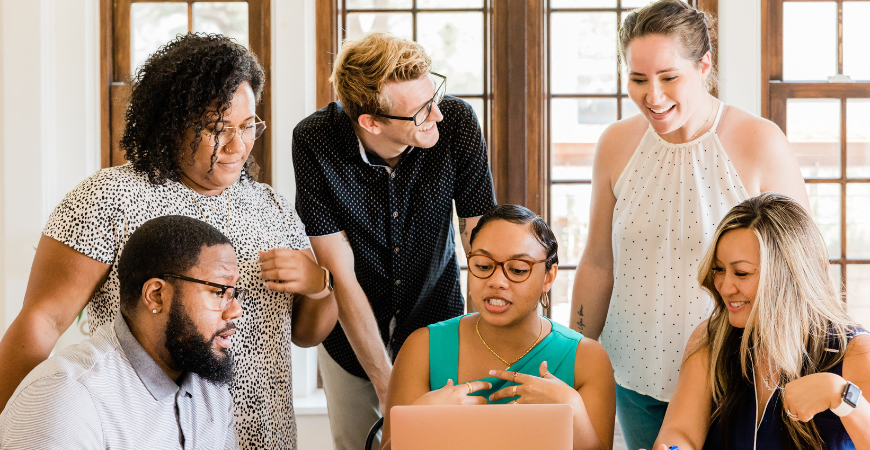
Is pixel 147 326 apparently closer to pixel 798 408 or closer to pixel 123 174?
pixel 123 174

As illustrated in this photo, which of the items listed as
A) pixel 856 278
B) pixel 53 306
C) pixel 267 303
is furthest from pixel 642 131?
pixel 856 278

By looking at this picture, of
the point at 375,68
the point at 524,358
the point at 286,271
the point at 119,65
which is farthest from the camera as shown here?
the point at 119,65

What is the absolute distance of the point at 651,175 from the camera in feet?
5.98

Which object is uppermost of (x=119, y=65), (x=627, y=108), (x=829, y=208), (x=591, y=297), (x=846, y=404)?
(x=119, y=65)

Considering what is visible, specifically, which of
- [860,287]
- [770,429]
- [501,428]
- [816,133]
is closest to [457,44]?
[816,133]

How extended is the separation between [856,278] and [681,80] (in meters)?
2.25

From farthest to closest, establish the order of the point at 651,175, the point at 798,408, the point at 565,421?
the point at 651,175
the point at 798,408
the point at 565,421

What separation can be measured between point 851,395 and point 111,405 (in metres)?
1.31

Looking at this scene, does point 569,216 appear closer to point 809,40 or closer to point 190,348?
point 809,40

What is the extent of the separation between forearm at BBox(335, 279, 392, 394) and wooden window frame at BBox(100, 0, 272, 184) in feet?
4.81

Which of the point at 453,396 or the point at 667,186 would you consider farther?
the point at 667,186

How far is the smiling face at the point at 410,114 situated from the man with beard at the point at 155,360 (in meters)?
0.60

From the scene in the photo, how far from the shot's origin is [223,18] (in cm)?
328

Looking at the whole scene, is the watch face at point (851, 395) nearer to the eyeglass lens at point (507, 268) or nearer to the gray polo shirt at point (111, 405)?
the eyeglass lens at point (507, 268)
